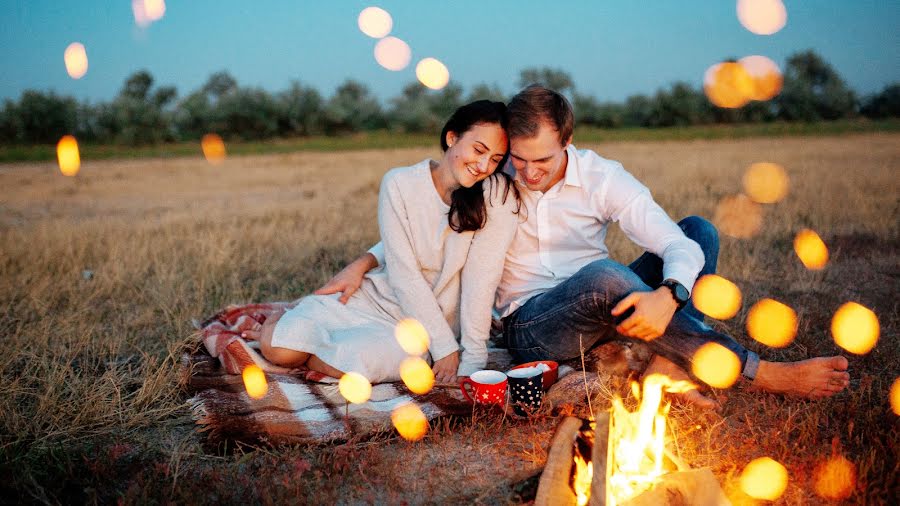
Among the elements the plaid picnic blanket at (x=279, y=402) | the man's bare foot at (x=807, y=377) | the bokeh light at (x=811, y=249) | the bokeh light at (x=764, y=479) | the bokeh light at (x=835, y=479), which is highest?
the bokeh light at (x=811, y=249)

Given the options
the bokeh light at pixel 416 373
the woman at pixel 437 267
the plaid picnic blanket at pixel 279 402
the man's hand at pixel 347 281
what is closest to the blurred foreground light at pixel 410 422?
the plaid picnic blanket at pixel 279 402

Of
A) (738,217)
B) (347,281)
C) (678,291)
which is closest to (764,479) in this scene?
(678,291)

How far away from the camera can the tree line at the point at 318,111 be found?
27.2 m

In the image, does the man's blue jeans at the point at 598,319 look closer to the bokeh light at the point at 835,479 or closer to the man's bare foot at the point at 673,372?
the man's bare foot at the point at 673,372

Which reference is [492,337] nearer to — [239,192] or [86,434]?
[86,434]

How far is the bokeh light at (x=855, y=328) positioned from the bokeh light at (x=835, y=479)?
147cm

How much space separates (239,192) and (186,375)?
9497 mm

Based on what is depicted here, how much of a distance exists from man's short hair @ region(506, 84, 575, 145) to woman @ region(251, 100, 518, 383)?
3.2 inches

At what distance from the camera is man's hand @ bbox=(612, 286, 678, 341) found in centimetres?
277

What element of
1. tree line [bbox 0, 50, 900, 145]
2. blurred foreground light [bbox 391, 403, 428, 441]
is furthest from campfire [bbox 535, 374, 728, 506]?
tree line [bbox 0, 50, 900, 145]

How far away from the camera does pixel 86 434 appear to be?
9.34ft

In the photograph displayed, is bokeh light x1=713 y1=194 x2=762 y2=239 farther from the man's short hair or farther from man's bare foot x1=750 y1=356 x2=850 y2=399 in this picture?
the man's short hair

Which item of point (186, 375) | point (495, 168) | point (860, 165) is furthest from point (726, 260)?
point (860, 165)

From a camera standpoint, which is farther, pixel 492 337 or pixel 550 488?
pixel 492 337
